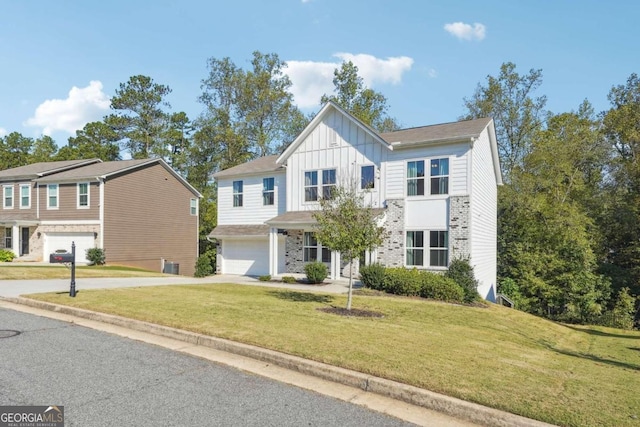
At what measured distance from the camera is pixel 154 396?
191 inches

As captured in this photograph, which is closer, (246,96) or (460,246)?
(460,246)

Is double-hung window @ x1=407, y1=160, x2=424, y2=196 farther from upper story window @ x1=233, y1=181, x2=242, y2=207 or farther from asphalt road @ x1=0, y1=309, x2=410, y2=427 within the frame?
asphalt road @ x1=0, y1=309, x2=410, y2=427

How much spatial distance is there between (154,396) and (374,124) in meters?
37.3

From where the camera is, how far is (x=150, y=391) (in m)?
5.00

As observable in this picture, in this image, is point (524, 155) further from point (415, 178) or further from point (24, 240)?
point (24, 240)

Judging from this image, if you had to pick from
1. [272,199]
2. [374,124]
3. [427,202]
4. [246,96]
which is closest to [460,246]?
[427,202]

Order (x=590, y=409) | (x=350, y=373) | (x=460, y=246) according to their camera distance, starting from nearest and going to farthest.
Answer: (x=590, y=409), (x=350, y=373), (x=460, y=246)

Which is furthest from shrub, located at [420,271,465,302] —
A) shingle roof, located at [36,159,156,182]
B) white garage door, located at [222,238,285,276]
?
shingle roof, located at [36,159,156,182]

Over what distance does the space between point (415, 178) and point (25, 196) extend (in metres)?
27.1

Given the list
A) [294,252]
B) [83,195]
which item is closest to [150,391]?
[294,252]

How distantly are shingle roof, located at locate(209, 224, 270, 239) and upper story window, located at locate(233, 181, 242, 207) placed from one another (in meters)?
1.39

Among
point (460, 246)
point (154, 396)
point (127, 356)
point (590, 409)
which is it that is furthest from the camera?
point (460, 246)

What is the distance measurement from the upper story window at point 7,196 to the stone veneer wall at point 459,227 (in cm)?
3014

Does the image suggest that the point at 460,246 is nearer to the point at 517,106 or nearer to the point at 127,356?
the point at 127,356
